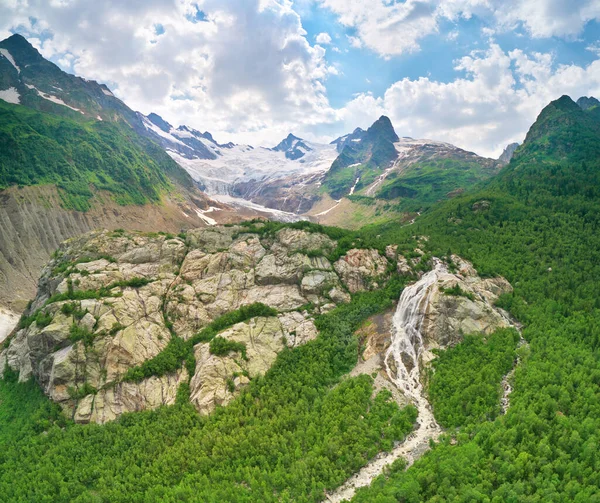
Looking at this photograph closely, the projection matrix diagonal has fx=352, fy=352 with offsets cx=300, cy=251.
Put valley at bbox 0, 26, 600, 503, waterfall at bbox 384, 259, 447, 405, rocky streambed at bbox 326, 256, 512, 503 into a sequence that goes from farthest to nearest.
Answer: waterfall at bbox 384, 259, 447, 405, rocky streambed at bbox 326, 256, 512, 503, valley at bbox 0, 26, 600, 503

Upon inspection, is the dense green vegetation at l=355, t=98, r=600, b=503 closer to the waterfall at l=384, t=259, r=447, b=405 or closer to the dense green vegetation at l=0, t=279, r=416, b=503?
the dense green vegetation at l=0, t=279, r=416, b=503

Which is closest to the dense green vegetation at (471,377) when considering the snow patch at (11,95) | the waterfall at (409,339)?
the waterfall at (409,339)

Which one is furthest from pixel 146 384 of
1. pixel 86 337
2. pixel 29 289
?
pixel 29 289

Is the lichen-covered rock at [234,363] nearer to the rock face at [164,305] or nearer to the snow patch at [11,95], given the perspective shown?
the rock face at [164,305]

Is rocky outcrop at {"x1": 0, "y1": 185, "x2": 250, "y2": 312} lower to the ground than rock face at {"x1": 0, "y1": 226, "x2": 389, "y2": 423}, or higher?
higher

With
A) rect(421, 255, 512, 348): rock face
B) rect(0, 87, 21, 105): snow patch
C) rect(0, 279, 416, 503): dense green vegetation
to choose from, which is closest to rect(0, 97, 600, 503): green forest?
rect(0, 279, 416, 503): dense green vegetation

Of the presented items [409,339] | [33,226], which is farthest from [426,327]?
[33,226]

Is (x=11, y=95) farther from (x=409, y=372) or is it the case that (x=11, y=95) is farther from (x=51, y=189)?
(x=409, y=372)
